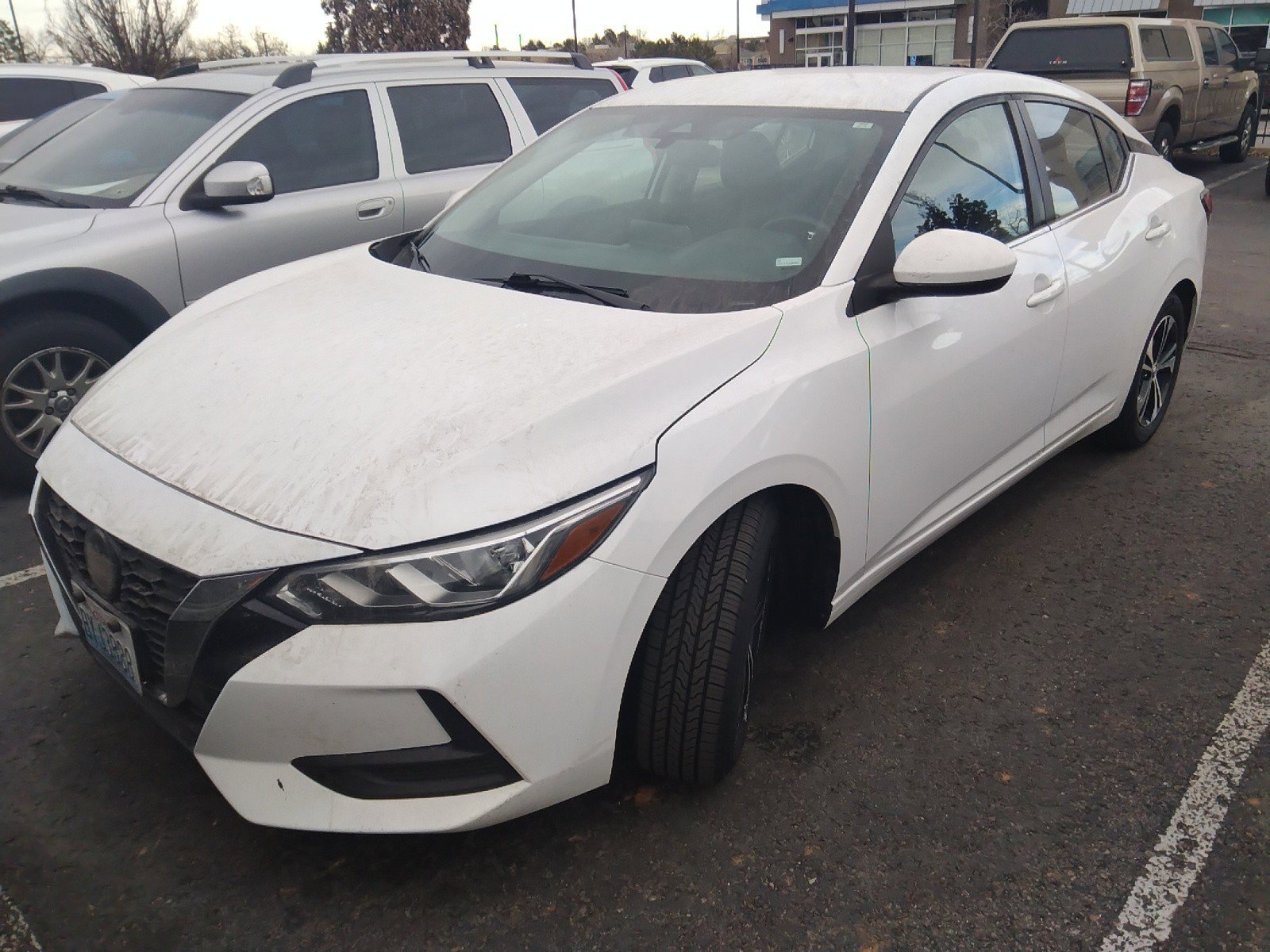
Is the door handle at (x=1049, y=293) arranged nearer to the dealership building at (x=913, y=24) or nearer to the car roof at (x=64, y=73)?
the car roof at (x=64, y=73)

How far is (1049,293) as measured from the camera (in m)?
3.37

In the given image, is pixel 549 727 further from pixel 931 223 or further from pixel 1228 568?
pixel 1228 568

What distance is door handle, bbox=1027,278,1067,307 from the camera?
3.30 metres

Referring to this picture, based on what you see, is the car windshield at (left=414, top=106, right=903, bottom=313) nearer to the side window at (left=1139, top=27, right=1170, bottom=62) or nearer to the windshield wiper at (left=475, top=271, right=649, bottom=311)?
the windshield wiper at (left=475, top=271, right=649, bottom=311)

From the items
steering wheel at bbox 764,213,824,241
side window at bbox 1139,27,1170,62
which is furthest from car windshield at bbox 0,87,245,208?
side window at bbox 1139,27,1170,62

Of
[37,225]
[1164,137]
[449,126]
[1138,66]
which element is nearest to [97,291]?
[37,225]

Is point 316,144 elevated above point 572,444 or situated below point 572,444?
above

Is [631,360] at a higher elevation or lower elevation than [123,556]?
higher

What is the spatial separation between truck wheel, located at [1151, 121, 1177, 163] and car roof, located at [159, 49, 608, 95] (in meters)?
8.82

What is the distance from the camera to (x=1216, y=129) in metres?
14.3

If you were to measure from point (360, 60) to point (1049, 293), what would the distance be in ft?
12.5

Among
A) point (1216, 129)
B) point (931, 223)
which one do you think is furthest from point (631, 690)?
point (1216, 129)

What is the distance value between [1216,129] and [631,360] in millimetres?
15048

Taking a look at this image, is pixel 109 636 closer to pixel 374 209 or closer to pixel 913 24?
pixel 374 209
